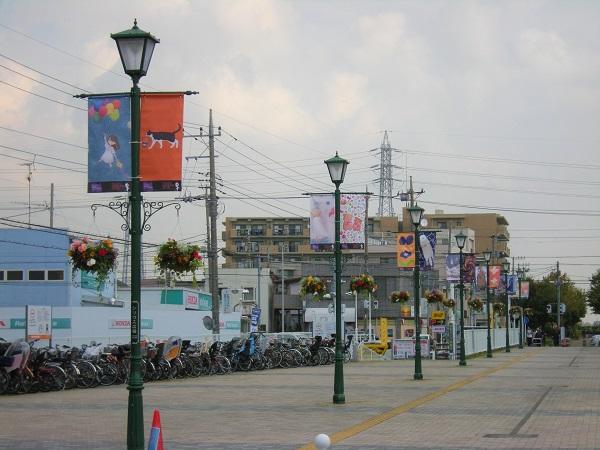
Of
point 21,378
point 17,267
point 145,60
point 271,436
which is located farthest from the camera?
point 17,267

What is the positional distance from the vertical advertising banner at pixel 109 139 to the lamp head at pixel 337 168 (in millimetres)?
9001

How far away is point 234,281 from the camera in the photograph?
317 ft

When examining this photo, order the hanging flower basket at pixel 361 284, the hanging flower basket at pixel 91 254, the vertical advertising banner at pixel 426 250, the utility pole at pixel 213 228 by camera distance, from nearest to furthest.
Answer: the hanging flower basket at pixel 91 254 < the vertical advertising banner at pixel 426 250 < the hanging flower basket at pixel 361 284 < the utility pole at pixel 213 228

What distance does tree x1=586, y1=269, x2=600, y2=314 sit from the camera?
99.9 meters

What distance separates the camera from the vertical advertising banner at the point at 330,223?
2398cm

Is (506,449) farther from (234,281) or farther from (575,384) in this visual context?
(234,281)

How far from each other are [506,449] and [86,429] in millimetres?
6994

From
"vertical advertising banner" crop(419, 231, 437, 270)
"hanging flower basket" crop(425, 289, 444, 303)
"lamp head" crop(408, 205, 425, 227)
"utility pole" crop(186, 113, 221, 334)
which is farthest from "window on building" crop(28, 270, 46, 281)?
"lamp head" crop(408, 205, 425, 227)

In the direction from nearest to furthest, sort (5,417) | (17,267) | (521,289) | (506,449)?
(506,449) → (5,417) → (17,267) → (521,289)


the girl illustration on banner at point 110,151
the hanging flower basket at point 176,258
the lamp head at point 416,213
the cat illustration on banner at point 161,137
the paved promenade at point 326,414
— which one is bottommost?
the paved promenade at point 326,414

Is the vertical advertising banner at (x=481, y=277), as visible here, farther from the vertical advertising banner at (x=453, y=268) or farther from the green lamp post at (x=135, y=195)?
the green lamp post at (x=135, y=195)

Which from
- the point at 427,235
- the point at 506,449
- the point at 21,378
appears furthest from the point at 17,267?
the point at 506,449

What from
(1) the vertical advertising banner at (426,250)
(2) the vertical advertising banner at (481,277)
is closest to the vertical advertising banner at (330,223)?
(1) the vertical advertising banner at (426,250)

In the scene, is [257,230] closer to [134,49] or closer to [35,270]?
[35,270]
